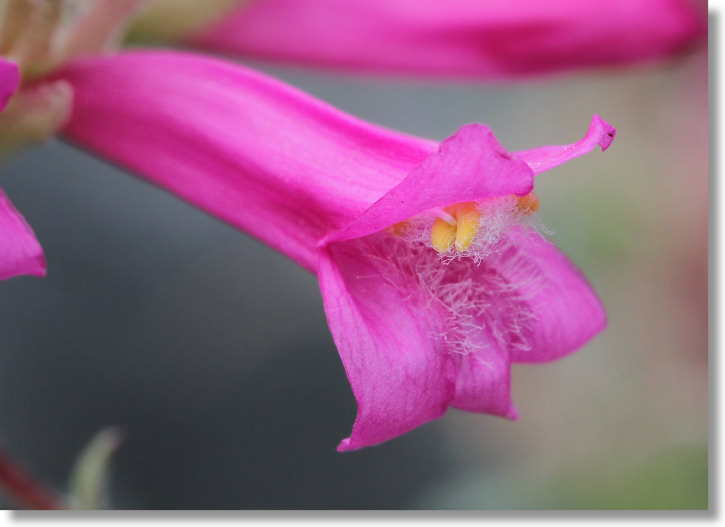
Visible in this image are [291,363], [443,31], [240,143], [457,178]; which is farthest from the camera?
[291,363]

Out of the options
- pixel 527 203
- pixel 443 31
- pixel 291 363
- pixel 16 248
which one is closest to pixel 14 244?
pixel 16 248

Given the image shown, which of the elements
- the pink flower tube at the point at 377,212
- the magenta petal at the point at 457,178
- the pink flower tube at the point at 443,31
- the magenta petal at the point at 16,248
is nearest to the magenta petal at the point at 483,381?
the pink flower tube at the point at 377,212

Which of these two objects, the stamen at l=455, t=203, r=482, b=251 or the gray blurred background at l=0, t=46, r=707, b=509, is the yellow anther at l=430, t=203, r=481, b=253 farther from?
the gray blurred background at l=0, t=46, r=707, b=509

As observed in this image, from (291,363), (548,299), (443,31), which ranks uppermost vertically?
Answer: (443,31)

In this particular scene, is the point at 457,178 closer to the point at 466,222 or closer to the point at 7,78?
the point at 466,222

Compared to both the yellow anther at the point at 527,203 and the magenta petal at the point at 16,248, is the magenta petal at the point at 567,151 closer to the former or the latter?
the yellow anther at the point at 527,203

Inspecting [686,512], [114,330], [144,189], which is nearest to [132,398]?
[114,330]

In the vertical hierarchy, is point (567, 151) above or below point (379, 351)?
above
